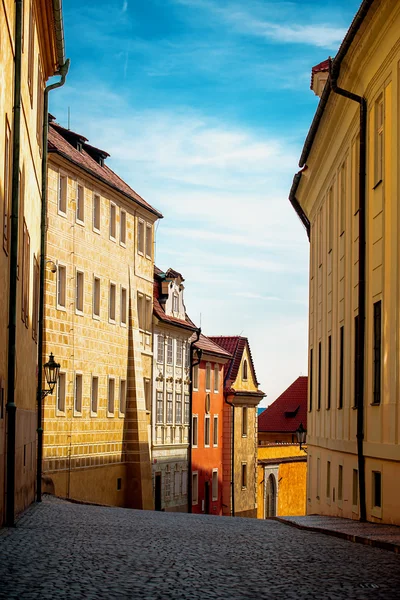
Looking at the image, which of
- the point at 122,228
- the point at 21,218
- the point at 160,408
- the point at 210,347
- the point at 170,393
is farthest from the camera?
the point at 210,347

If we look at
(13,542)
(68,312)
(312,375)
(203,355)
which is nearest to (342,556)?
(13,542)

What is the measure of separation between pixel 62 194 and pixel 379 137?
75.0 feet

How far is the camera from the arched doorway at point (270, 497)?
217 feet

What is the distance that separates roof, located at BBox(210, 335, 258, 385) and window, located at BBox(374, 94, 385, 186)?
51014 millimetres

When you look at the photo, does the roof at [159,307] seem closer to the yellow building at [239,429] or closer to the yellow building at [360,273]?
the yellow building at [239,429]

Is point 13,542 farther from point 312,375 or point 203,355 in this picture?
point 203,355

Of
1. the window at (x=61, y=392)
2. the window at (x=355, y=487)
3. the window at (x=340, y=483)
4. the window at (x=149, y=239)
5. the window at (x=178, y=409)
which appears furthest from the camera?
the window at (x=178, y=409)

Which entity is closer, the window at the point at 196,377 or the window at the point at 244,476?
the window at the point at 196,377

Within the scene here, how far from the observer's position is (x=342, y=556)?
13.3 meters

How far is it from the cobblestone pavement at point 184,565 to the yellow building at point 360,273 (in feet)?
10.8

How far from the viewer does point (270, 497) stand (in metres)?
66.5

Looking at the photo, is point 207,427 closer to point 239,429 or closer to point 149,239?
point 239,429

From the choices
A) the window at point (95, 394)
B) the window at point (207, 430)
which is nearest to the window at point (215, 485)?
the window at point (207, 430)

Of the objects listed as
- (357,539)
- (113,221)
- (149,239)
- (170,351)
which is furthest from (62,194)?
(357,539)
